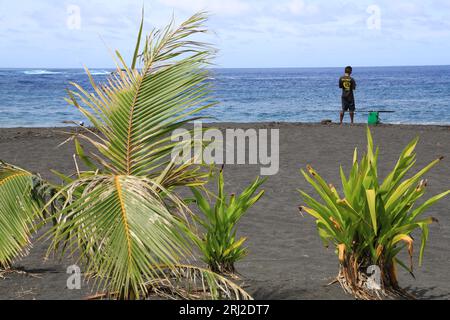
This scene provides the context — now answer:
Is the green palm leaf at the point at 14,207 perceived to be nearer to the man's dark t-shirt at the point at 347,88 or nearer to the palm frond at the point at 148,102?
the palm frond at the point at 148,102

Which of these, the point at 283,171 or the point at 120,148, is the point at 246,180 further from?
the point at 120,148

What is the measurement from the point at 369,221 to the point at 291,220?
426 cm

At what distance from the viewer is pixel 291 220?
905 cm

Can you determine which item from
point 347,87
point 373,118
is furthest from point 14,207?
point 373,118

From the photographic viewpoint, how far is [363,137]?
1639 centimetres

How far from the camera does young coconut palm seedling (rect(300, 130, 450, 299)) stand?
15.6 feet

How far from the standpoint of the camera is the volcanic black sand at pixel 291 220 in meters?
5.39

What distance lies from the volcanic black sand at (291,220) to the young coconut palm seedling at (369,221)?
23 centimetres


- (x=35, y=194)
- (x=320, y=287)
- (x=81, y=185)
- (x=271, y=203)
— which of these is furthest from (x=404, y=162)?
(x=271, y=203)

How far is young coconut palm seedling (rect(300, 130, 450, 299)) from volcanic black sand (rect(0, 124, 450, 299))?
0.23m

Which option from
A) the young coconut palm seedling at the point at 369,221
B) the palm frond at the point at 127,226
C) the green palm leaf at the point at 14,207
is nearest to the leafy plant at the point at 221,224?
the young coconut palm seedling at the point at 369,221

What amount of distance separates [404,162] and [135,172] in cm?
195

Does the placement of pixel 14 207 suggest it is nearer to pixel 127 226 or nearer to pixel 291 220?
pixel 127 226

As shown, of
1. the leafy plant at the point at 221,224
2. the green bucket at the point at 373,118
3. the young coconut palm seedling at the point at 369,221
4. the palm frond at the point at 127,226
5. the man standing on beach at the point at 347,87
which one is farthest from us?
the green bucket at the point at 373,118
